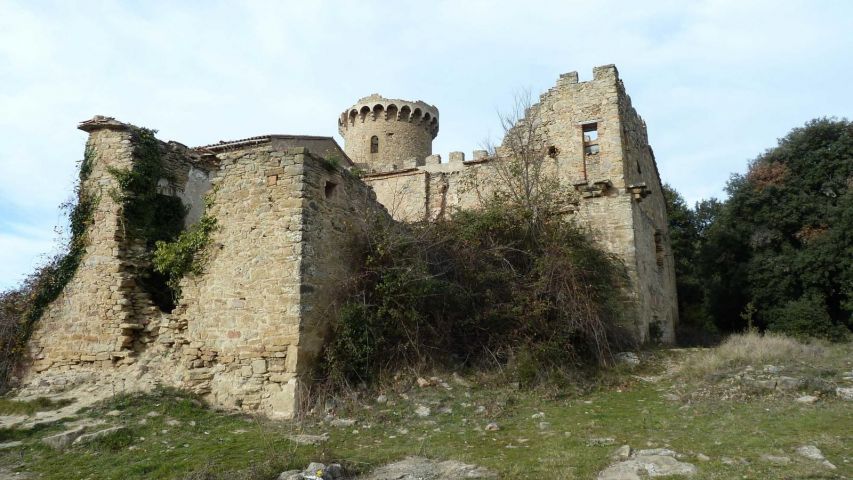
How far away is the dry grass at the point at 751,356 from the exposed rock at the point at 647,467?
14.8 feet

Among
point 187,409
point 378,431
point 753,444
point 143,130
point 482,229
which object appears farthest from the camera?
point 482,229

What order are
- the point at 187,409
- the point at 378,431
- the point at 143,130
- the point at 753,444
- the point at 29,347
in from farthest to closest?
the point at 143,130 → the point at 29,347 → the point at 187,409 → the point at 378,431 → the point at 753,444

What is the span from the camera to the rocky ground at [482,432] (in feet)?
20.8

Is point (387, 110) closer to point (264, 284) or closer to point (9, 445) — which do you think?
point (264, 284)

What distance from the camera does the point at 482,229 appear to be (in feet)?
42.5

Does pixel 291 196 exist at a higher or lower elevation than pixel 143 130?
lower

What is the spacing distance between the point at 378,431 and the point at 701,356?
7.10 metres

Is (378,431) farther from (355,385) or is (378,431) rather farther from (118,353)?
(118,353)

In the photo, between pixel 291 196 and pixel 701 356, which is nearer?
pixel 291 196

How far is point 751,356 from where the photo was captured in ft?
35.9

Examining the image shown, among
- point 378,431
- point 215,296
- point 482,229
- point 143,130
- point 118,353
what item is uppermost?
point 143,130

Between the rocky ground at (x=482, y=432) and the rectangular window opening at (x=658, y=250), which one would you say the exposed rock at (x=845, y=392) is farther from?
the rectangular window opening at (x=658, y=250)

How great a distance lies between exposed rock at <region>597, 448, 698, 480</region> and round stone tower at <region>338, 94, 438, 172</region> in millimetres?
22622

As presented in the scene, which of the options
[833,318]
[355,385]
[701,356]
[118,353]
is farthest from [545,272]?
[833,318]
